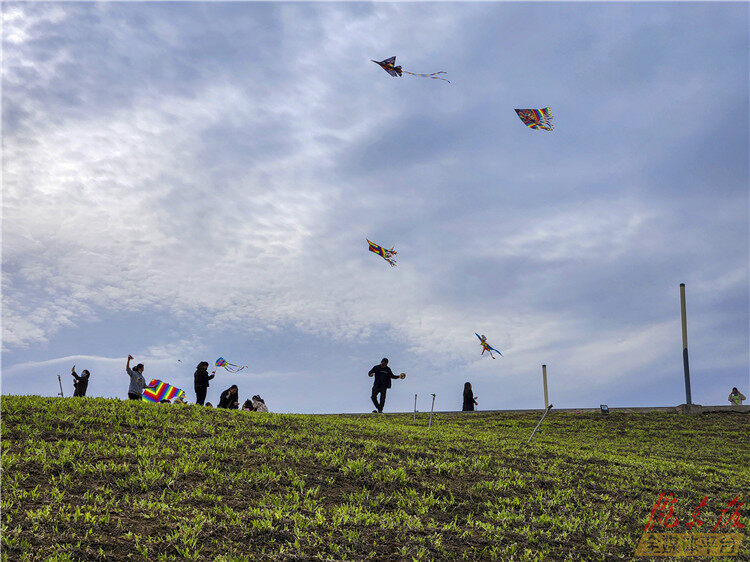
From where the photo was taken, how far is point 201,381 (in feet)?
56.1

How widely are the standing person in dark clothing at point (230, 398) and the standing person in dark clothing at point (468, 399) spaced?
376 inches

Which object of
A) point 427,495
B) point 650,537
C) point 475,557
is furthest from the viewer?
point 427,495

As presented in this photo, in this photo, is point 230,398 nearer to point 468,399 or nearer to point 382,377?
point 382,377

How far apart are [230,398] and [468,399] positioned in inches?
389

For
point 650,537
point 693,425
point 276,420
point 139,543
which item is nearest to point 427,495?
point 650,537

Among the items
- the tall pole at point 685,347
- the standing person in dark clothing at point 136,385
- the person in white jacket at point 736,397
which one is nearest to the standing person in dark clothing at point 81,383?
the standing person in dark clothing at point 136,385

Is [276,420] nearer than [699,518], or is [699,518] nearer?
[699,518]

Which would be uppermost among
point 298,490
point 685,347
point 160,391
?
point 685,347

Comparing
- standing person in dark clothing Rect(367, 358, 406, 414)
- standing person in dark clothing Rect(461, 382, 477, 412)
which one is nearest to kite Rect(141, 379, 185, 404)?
standing person in dark clothing Rect(367, 358, 406, 414)

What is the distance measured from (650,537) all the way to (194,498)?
218 inches

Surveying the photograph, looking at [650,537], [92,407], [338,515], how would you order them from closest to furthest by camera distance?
[338,515] < [650,537] < [92,407]

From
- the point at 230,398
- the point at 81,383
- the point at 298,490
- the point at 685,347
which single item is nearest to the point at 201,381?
the point at 230,398

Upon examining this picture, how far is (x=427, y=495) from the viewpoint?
7734mm

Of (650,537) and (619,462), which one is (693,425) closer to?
(619,462)
